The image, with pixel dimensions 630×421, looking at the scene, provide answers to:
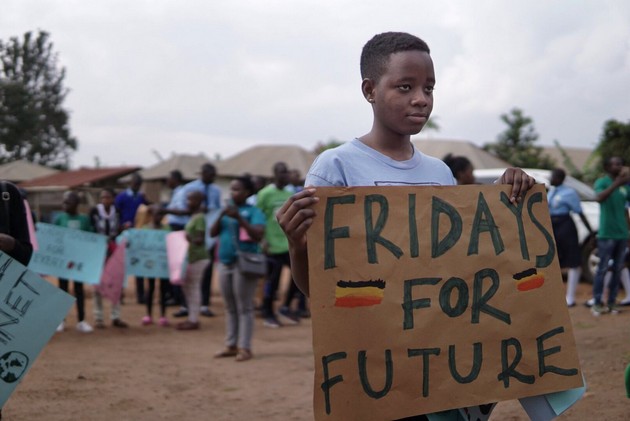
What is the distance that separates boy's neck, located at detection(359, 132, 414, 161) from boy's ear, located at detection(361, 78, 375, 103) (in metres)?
0.11

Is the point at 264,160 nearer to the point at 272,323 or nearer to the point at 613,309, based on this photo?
the point at 272,323

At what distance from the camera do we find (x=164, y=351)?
26.1 ft

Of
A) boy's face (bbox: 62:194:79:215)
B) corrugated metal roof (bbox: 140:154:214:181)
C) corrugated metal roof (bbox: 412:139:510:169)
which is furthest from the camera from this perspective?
corrugated metal roof (bbox: 140:154:214:181)

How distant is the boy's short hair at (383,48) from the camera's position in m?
2.35

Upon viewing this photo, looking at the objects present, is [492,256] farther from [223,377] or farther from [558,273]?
[223,377]

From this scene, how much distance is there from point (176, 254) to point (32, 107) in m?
35.3

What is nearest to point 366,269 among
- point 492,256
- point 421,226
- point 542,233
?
point 421,226

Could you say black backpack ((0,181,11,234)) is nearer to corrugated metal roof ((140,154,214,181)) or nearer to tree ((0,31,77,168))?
corrugated metal roof ((140,154,214,181))

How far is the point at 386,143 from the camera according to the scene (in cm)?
244

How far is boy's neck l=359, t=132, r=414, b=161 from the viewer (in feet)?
7.99

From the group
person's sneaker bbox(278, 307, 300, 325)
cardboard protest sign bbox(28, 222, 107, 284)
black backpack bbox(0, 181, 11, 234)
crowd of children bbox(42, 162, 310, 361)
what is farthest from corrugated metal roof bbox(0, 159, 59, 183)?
black backpack bbox(0, 181, 11, 234)

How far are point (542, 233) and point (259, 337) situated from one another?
6.64m

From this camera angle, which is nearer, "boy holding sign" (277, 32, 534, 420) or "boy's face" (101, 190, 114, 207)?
"boy holding sign" (277, 32, 534, 420)

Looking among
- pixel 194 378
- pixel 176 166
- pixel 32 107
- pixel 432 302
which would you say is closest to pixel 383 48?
pixel 432 302
